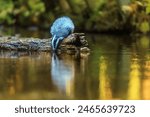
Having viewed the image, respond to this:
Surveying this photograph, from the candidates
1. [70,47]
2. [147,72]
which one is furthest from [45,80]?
[70,47]

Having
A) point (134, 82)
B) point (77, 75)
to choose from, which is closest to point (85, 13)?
point (77, 75)

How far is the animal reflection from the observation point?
35.2ft

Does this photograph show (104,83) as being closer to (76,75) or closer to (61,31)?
(76,75)

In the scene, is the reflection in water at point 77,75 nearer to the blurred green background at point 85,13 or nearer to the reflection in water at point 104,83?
the reflection in water at point 104,83

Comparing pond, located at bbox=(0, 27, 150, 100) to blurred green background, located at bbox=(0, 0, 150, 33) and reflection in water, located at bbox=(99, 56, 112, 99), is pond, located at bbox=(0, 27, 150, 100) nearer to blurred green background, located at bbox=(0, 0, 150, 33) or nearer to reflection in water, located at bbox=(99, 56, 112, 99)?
reflection in water, located at bbox=(99, 56, 112, 99)

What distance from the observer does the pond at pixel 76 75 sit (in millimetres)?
10164

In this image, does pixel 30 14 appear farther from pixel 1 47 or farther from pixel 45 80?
pixel 45 80

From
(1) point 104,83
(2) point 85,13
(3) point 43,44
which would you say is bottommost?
(1) point 104,83

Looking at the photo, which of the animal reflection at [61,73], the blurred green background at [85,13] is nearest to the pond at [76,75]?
the animal reflection at [61,73]

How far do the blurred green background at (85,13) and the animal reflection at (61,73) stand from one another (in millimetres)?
7984

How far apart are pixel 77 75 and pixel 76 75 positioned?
2 centimetres

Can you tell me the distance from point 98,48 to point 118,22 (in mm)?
8814

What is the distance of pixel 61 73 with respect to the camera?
39.4 feet

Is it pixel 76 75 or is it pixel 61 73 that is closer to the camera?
pixel 76 75
